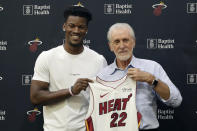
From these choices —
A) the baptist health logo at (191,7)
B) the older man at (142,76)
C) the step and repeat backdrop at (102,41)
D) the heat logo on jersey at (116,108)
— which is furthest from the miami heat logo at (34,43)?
the baptist health logo at (191,7)

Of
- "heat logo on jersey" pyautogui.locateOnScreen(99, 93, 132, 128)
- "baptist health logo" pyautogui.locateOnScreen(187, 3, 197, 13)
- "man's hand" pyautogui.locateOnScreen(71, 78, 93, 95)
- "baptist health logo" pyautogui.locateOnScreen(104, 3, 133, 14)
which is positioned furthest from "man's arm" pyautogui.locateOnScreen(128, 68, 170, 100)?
"baptist health logo" pyautogui.locateOnScreen(187, 3, 197, 13)

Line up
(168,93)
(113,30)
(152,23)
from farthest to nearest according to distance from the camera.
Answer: (152,23) < (113,30) < (168,93)

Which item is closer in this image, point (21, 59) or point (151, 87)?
point (151, 87)

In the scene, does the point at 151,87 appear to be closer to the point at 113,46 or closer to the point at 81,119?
the point at 113,46

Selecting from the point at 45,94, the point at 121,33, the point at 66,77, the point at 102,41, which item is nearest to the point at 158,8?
the point at 102,41

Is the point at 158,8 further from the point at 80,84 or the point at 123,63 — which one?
the point at 80,84

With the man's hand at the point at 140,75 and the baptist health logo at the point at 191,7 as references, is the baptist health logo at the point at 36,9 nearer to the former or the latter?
the man's hand at the point at 140,75

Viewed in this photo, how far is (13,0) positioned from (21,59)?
1.46 ft

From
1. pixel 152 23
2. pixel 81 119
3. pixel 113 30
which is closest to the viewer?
pixel 113 30

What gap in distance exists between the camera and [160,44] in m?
1.76

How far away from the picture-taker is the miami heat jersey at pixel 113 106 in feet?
4.09

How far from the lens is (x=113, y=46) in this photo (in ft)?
4.33

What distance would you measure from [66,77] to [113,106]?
34 centimetres

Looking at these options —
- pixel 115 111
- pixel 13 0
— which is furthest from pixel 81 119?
pixel 13 0
